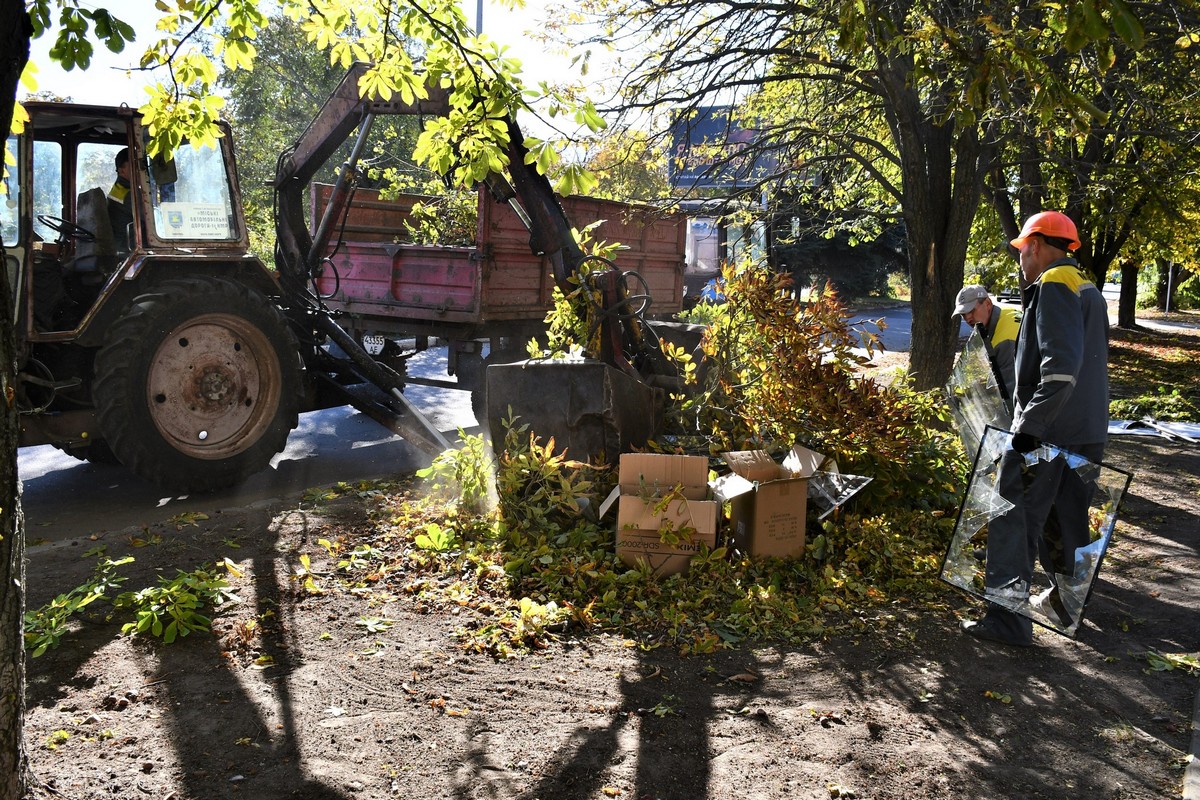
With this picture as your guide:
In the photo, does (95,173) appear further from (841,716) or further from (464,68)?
(841,716)

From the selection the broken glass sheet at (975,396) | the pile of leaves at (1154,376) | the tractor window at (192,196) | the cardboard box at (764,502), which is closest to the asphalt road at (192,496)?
the tractor window at (192,196)

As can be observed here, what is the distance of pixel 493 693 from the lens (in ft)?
12.4

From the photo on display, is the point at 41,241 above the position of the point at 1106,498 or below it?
above

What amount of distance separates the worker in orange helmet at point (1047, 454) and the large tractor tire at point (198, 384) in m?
4.86

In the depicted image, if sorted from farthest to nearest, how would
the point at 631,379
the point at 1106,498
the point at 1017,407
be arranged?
the point at 631,379 < the point at 1017,407 < the point at 1106,498

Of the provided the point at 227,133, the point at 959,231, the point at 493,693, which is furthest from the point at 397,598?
the point at 959,231

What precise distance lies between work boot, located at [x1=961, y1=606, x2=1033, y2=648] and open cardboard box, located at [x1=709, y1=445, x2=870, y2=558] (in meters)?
1.11

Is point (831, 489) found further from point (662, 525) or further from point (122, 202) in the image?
point (122, 202)

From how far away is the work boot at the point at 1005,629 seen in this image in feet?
14.8

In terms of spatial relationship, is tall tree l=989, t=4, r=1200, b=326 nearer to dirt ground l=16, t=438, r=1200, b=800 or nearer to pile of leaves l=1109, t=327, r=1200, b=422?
pile of leaves l=1109, t=327, r=1200, b=422

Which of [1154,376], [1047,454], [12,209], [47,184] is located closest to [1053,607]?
[1047,454]

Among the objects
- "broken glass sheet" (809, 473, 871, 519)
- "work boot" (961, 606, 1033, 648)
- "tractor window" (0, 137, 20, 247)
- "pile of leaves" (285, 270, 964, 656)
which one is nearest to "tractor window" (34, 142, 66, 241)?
"tractor window" (0, 137, 20, 247)

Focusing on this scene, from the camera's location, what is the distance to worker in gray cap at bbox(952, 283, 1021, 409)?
220 inches

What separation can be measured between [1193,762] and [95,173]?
23.0ft
